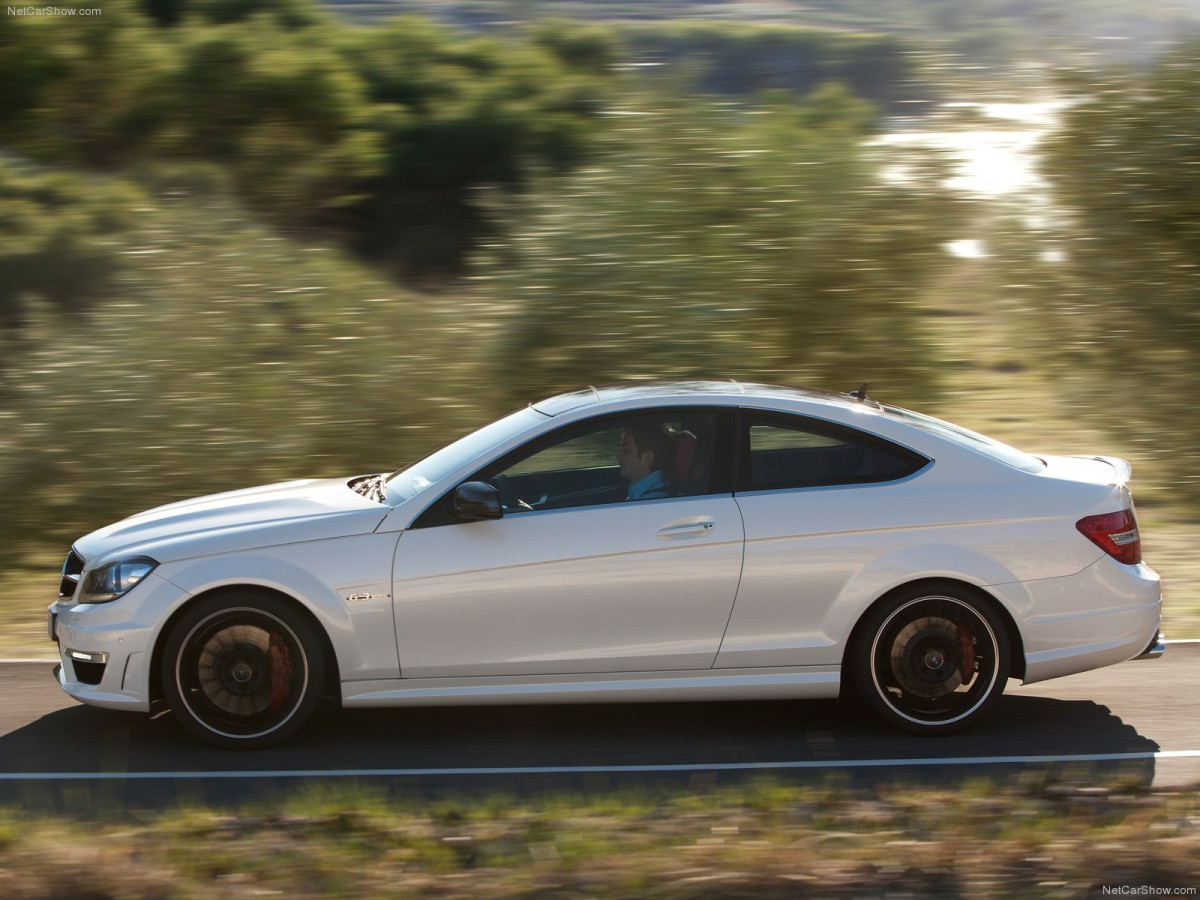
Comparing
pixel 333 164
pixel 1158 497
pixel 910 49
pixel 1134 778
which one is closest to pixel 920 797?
pixel 1134 778

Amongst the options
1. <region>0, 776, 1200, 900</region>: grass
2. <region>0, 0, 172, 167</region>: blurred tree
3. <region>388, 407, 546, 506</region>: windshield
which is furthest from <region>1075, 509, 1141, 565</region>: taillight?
<region>0, 0, 172, 167</region>: blurred tree

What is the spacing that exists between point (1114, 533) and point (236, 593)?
12.1 feet

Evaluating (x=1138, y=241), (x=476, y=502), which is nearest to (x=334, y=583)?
(x=476, y=502)

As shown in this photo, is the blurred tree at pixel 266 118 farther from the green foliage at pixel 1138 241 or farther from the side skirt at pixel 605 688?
the side skirt at pixel 605 688

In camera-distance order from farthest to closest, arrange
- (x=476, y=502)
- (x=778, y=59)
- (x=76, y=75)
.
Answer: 1. (x=76, y=75)
2. (x=778, y=59)
3. (x=476, y=502)

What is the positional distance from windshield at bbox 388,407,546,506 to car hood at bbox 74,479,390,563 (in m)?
0.17

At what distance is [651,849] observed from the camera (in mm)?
4316

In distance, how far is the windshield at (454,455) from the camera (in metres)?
6.20

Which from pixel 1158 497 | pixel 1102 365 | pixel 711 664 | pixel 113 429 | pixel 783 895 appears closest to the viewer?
pixel 783 895

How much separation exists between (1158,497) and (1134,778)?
7275mm

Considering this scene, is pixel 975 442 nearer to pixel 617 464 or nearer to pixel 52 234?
pixel 617 464

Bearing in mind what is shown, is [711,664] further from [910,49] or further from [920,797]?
[910,49]

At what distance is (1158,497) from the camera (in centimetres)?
1212

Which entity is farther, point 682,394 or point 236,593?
point 682,394
